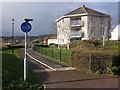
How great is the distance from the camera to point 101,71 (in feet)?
52.5

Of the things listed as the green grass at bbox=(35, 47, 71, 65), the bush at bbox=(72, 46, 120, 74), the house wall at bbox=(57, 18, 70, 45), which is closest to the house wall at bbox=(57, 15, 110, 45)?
the house wall at bbox=(57, 18, 70, 45)

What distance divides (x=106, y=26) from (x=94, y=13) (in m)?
4.10

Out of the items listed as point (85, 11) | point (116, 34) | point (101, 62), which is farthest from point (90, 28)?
point (101, 62)

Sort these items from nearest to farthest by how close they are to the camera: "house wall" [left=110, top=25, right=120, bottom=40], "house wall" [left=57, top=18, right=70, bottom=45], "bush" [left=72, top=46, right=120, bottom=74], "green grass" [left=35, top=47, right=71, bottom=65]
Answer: "bush" [left=72, top=46, right=120, bottom=74] < "green grass" [left=35, top=47, right=71, bottom=65] < "house wall" [left=57, top=18, right=70, bottom=45] < "house wall" [left=110, top=25, right=120, bottom=40]

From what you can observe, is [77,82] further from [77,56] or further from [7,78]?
[77,56]

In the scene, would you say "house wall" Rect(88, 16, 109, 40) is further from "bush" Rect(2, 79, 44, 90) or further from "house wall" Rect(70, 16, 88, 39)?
"bush" Rect(2, 79, 44, 90)

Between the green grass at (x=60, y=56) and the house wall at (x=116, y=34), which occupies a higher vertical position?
the house wall at (x=116, y=34)

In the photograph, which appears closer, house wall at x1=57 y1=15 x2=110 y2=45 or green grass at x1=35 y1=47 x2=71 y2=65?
green grass at x1=35 y1=47 x2=71 y2=65

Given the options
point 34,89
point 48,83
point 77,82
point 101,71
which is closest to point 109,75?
point 101,71

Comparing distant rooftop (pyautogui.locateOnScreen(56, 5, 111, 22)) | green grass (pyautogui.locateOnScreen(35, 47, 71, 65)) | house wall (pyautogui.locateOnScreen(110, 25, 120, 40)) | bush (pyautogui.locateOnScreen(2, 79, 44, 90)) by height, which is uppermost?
A: distant rooftop (pyautogui.locateOnScreen(56, 5, 111, 22))

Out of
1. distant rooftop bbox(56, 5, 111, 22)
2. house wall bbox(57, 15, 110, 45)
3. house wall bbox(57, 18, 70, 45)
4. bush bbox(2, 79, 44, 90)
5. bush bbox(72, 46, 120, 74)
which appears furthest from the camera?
house wall bbox(57, 18, 70, 45)

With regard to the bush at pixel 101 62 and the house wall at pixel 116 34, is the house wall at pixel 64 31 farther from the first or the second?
the bush at pixel 101 62

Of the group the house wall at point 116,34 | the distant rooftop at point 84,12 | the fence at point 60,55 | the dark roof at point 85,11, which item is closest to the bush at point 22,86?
the fence at point 60,55

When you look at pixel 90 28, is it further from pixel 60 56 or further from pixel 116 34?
pixel 60 56
